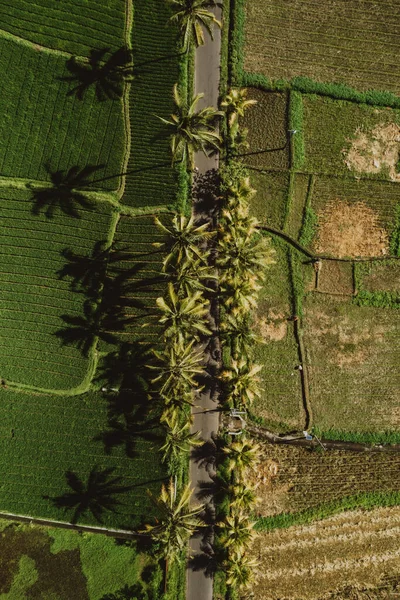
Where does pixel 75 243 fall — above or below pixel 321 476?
above

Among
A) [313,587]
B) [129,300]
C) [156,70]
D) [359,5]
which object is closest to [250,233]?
[129,300]

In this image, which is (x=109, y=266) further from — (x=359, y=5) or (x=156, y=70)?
Answer: (x=359, y=5)

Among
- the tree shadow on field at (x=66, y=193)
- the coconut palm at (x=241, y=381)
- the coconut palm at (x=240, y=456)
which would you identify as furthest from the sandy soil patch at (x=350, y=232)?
the tree shadow on field at (x=66, y=193)

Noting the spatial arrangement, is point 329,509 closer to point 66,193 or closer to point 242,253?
point 242,253

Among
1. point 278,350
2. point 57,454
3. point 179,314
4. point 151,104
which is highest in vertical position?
point 151,104

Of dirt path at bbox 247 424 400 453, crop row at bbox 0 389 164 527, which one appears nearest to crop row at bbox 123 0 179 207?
crop row at bbox 0 389 164 527

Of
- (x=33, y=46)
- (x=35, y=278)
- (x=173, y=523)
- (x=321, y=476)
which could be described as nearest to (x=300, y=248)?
(x=321, y=476)
